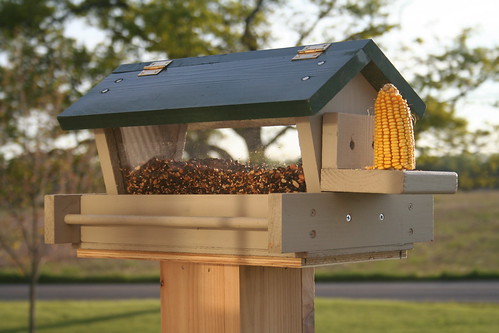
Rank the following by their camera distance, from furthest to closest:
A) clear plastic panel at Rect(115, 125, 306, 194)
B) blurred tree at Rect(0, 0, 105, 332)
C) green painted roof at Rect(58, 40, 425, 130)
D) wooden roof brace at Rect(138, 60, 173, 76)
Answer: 1. blurred tree at Rect(0, 0, 105, 332)
2. wooden roof brace at Rect(138, 60, 173, 76)
3. clear plastic panel at Rect(115, 125, 306, 194)
4. green painted roof at Rect(58, 40, 425, 130)

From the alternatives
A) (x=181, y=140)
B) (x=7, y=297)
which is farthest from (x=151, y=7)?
(x=181, y=140)

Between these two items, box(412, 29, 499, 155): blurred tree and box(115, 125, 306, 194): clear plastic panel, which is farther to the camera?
box(412, 29, 499, 155): blurred tree

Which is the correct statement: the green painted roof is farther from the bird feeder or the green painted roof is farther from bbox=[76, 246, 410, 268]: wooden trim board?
Answer: bbox=[76, 246, 410, 268]: wooden trim board

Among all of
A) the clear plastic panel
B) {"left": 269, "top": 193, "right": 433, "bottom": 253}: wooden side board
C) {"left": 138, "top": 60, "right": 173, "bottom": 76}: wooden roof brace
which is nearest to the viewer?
{"left": 269, "top": 193, "right": 433, "bottom": 253}: wooden side board

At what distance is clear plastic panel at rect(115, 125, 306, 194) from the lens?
3.98 metres

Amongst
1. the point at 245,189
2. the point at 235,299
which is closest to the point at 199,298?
the point at 235,299

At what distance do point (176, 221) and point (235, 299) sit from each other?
19.9 inches

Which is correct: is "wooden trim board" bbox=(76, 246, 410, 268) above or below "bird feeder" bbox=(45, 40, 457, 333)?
below

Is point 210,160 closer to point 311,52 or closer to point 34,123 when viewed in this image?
point 311,52

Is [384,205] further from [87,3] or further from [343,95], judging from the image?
[87,3]

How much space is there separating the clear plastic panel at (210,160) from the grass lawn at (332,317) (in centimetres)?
790

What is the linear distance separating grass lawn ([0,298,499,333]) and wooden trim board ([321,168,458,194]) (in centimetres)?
848

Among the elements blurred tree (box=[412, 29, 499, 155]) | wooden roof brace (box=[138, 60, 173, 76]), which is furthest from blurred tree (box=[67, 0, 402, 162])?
wooden roof brace (box=[138, 60, 173, 76])

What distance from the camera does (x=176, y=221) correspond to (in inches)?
158
